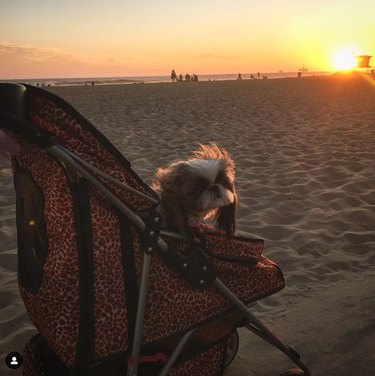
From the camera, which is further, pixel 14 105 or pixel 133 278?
pixel 133 278

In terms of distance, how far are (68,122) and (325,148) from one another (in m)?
5.77

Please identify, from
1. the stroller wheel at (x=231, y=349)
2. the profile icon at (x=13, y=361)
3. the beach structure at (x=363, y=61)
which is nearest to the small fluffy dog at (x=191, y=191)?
the stroller wheel at (x=231, y=349)

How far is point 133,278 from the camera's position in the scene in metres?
1.44

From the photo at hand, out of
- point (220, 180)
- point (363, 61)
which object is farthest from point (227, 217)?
point (363, 61)

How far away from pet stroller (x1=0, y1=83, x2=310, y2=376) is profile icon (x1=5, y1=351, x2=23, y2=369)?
381mm

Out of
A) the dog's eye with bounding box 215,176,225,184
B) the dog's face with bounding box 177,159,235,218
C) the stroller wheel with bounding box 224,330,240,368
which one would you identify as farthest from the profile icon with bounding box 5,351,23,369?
the dog's eye with bounding box 215,176,225,184

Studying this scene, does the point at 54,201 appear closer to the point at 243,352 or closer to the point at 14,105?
the point at 14,105

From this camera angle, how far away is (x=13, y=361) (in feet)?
6.39

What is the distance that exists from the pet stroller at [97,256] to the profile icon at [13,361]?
0.38 metres

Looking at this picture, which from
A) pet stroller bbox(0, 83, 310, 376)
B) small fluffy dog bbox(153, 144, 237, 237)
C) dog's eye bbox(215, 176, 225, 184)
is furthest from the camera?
dog's eye bbox(215, 176, 225, 184)

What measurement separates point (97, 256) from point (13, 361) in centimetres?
100

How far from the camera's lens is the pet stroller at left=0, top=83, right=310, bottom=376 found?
50.8 inches

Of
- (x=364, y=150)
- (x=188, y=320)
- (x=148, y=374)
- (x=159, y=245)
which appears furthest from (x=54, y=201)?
(x=364, y=150)

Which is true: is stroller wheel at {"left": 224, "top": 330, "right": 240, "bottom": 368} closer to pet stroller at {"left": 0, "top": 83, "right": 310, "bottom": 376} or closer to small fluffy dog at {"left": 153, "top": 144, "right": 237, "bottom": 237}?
pet stroller at {"left": 0, "top": 83, "right": 310, "bottom": 376}
